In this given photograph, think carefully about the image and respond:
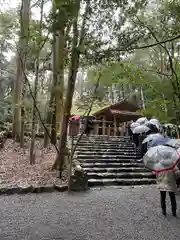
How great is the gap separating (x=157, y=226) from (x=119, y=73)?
491 centimetres

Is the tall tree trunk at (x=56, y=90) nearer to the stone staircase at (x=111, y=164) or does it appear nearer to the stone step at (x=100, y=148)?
the stone step at (x=100, y=148)

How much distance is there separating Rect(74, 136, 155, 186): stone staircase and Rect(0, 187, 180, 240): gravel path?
4.17ft

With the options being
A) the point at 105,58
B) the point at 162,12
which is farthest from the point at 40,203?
the point at 162,12

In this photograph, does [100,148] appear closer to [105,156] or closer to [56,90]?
[105,156]

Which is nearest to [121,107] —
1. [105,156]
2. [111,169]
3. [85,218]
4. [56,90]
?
[105,156]

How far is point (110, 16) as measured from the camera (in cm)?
528

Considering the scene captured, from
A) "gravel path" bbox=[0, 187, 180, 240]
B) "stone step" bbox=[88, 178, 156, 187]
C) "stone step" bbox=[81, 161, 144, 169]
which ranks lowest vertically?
"gravel path" bbox=[0, 187, 180, 240]

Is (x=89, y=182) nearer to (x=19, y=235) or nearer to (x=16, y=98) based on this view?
(x=19, y=235)

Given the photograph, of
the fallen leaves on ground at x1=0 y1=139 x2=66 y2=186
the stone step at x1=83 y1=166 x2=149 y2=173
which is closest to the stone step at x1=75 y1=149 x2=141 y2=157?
the fallen leaves on ground at x1=0 y1=139 x2=66 y2=186

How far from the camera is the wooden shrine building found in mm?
17766

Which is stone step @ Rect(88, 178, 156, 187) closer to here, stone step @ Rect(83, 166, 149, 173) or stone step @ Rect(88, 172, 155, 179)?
stone step @ Rect(88, 172, 155, 179)

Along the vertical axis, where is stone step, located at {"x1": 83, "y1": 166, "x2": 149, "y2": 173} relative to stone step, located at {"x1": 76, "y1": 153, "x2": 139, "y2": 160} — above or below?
below

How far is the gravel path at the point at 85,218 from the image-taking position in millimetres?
3748

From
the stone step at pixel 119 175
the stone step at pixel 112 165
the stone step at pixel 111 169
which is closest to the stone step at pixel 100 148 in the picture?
the stone step at pixel 112 165
